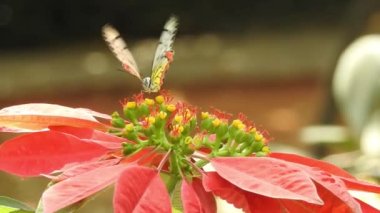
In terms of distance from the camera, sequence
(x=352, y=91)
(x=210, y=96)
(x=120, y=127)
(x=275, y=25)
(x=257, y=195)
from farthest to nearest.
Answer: (x=275, y=25) < (x=210, y=96) < (x=352, y=91) < (x=120, y=127) < (x=257, y=195)

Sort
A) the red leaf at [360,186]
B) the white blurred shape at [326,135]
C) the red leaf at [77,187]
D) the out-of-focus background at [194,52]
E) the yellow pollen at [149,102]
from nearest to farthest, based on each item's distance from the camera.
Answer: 1. the red leaf at [77,187]
2. the red leaf at [360,186]
3. the yellow pollen at [149,102]
4. the white blurred shape at [326,135]
5. the out-of-focus background at [194,52]

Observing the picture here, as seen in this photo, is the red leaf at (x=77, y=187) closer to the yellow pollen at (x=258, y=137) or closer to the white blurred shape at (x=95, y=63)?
the yellow pollen at (x=258, y=137)

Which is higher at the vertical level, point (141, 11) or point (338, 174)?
point (141, 11)

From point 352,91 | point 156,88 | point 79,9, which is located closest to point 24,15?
point 79,9

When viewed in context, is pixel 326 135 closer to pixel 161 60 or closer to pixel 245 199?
pixel 161 60

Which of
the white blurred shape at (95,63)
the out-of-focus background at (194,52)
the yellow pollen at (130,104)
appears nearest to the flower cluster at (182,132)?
the yellow pollen at (130,104)

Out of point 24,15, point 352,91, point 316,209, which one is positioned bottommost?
point 316,209

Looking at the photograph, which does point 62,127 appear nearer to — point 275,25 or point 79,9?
point 79,9
